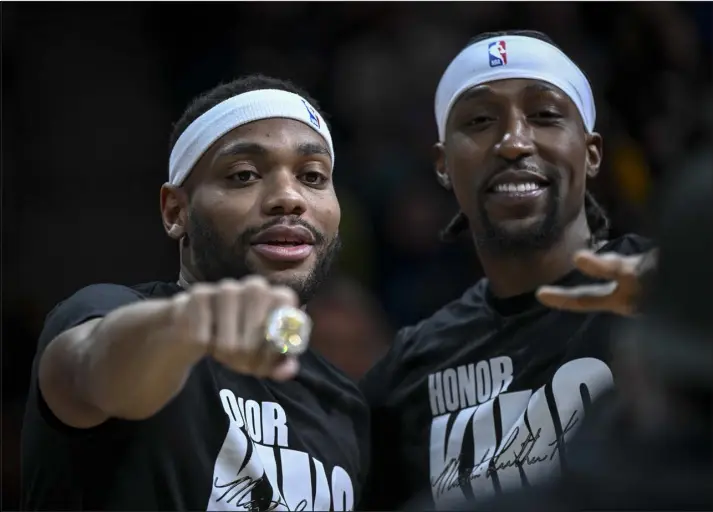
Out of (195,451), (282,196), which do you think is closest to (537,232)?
(282,196)

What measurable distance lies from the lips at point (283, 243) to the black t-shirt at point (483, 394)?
2.70 ft

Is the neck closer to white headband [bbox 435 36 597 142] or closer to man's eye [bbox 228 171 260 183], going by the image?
white headband [bbox 435 36 597 142]

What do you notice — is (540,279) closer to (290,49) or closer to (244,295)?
(244,295)

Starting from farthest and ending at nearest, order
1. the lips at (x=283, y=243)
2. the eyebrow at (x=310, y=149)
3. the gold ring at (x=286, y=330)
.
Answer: the eyebrow at (x=310, y=149)
the lips at (x=283, y=243)
the gold ring at (x=286, y=330)

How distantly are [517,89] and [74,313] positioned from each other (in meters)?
1.76

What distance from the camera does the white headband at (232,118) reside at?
3.35 metres

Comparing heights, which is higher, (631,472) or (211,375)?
(211,375)

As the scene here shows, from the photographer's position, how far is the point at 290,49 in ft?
23.5

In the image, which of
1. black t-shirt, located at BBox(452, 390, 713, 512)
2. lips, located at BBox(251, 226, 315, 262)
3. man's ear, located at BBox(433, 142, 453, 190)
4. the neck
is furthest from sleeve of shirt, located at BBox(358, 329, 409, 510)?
black t-shirt, located at BBox(452, 390, 713, 512)

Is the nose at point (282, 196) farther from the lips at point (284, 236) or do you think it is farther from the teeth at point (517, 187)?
the teeth at point (517, 187)

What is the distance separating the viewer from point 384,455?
3.81 metres

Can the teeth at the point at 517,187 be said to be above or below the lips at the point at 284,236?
above

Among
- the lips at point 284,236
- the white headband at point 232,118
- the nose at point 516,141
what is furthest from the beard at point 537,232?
the lips at point 284,236

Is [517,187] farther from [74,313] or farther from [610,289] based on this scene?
[74,313]
